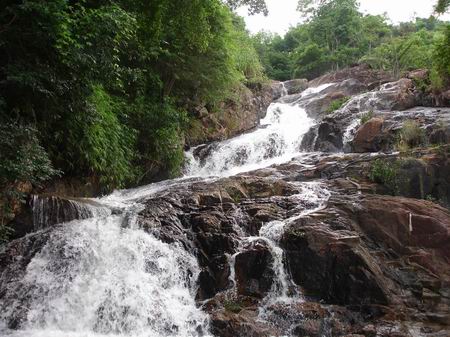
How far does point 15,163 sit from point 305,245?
5.73 m

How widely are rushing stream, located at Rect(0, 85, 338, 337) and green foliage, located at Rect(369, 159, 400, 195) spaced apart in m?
2.40

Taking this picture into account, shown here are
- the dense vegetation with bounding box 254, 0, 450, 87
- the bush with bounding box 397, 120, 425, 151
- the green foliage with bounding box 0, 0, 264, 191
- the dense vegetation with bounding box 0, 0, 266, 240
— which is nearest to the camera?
the dense vegetation with bounding box 0, 0, 266, 240

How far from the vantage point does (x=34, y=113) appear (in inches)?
327

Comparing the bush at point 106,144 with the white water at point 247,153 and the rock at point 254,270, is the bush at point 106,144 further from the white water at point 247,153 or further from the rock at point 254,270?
the rock at point 254,270

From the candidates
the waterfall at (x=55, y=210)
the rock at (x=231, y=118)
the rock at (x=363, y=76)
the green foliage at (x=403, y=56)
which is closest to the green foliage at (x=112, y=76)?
the rock at (x=231, y=118)

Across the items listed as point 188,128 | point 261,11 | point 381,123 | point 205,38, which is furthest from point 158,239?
point 261,11

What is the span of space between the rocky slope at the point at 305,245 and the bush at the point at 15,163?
2.12 feet

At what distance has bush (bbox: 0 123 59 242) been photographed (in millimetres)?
6859

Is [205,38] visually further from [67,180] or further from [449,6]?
[449,6]

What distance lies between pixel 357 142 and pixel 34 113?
1104 cm

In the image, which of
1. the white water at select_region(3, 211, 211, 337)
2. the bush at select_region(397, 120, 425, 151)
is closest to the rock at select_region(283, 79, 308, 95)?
the bush at select_region(397, 120, 425, 151)

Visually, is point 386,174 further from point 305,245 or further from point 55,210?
point 55,210

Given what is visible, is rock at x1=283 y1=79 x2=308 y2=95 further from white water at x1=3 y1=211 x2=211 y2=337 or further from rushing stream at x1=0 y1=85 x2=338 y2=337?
white water at x1=3 y1=211 x2=211 y2=337

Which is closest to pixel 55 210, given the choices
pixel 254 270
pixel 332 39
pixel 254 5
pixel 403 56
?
pixel 254 270
